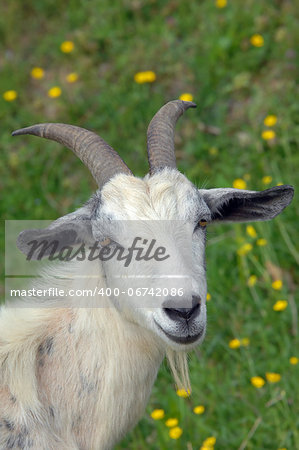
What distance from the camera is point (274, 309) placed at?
5.81 m

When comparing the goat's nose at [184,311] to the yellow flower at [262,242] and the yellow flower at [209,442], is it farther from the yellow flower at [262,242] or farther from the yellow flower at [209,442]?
the yellow flower at [262,242]

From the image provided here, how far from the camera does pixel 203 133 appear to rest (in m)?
7.66

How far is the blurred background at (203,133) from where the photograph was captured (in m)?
5.41

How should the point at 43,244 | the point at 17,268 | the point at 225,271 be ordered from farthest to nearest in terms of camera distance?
1. the point at 17,268
2. the point at 225,271
3. the point at 43,244

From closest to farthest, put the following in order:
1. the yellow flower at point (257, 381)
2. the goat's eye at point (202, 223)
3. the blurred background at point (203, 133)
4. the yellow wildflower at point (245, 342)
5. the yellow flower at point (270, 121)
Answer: the goat's eye at point (202, 223) → the yellow flower at point (257, 381) → the blurred background at point (203, 133) → the yellow wildflower at point (245, 342) → the yellow flower at point (270, 121)

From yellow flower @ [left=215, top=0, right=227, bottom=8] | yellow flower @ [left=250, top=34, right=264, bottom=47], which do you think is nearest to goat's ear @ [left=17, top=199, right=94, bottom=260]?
yellow flower @ [left=250, top=34, right=264, bottom=47]

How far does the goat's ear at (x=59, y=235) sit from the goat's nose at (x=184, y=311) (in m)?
0.88

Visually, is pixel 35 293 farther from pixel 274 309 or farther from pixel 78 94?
pixel 78 94

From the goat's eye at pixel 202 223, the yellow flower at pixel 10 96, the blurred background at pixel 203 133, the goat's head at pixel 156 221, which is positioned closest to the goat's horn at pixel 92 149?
the goat's head at pixel 156 221

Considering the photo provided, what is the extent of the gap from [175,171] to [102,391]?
57.6 inches

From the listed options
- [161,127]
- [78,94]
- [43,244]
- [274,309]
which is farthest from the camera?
[78,94]

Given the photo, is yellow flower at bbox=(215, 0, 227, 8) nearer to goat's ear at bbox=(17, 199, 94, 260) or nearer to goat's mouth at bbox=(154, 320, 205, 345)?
goat's ear at bbox=(17, 199, 94, 260)

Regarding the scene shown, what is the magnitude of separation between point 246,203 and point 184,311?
4.06 ft

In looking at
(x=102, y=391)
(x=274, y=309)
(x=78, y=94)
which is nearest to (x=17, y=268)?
(x=78, y=94)
